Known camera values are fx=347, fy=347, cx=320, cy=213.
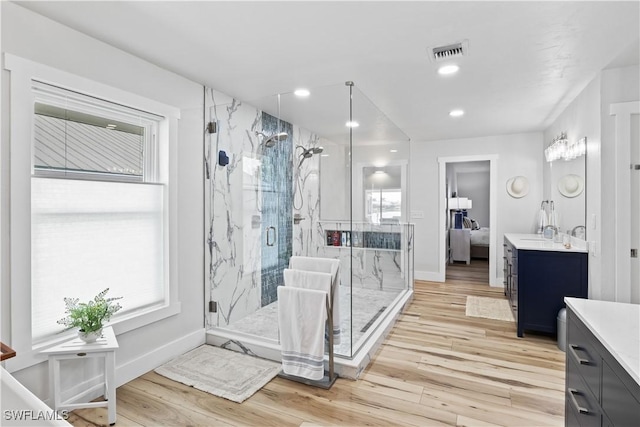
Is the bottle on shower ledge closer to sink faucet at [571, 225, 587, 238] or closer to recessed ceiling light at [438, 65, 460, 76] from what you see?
recessed ceiling light at [438, 65, 460, 76]

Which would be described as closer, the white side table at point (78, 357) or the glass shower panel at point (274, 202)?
the white side table at point (78, 357)

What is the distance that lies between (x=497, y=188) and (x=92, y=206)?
532cm

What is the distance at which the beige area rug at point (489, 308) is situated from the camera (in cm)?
402

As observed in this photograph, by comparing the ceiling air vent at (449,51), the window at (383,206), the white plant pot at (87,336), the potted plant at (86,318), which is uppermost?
the ceiling air vent at (449,51)

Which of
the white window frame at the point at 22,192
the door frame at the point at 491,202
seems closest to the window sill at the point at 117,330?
the white window frame at the point at 22,192

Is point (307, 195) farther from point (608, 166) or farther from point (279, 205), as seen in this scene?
point (608, 166)

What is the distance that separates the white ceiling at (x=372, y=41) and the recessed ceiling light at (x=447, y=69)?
2.7 inches

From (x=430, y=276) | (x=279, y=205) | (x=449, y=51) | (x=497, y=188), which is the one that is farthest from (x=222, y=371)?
(x=497, y=188)

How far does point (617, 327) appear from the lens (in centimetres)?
131

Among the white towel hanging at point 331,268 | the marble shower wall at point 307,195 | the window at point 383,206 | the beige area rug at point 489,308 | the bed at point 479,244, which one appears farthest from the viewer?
the bed at point 479,244

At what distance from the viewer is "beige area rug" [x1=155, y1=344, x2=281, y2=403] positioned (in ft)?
7.90

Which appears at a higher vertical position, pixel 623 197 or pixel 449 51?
pixel 449 51

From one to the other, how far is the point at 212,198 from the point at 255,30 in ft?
5.21

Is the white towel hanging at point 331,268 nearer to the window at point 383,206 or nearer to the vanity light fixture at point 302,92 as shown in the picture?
the window at point 383,206
